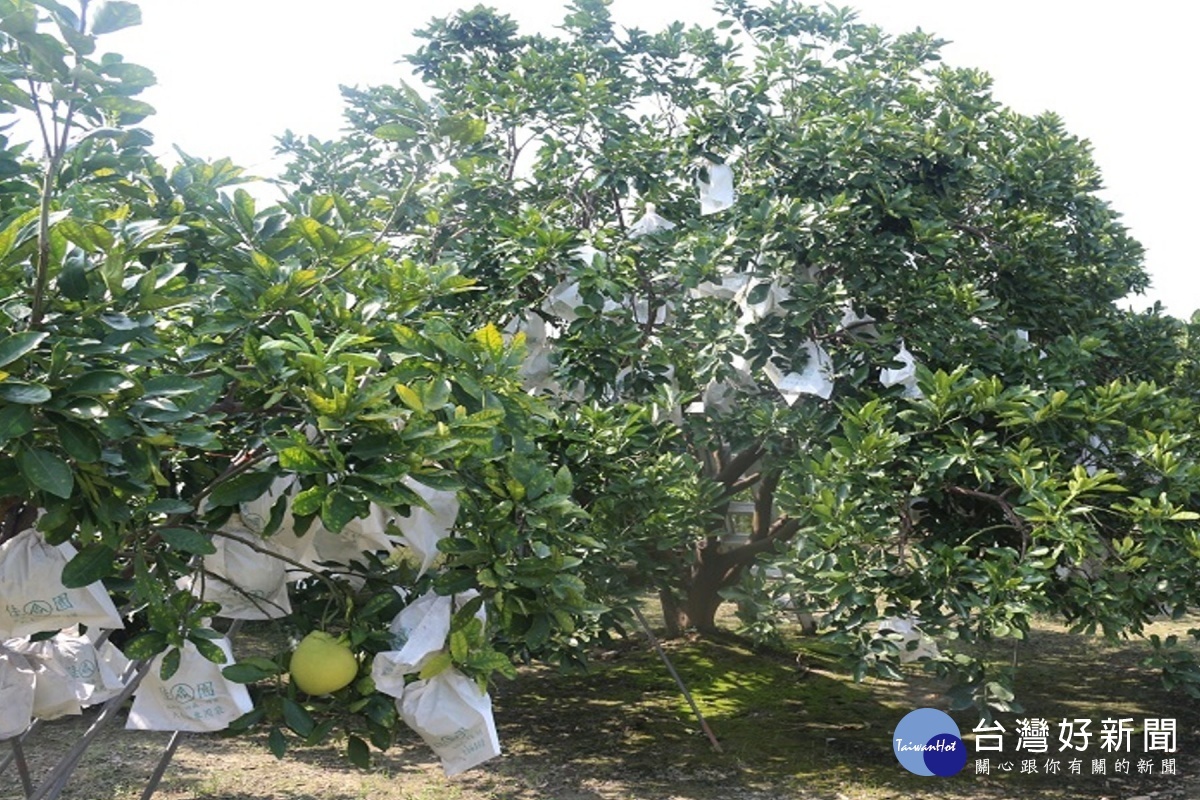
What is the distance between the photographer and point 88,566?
1.93 meters

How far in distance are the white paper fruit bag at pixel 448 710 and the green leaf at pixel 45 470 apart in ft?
2.89

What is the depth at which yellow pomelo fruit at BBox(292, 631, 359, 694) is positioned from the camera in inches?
85.2

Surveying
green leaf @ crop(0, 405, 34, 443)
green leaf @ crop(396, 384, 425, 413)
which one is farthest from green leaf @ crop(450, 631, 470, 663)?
green leaf @ crop(0, 405, 34, 443)

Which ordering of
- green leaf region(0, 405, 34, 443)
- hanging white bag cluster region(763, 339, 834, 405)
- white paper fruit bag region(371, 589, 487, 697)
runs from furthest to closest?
hanging white bag cluster region(763, 339, 834, 405) → white paper fruit bag region(371, 589, 487, 697) → green leaf region(0, 405, 34, 443)

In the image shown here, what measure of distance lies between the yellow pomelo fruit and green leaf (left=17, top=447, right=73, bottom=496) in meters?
0.66

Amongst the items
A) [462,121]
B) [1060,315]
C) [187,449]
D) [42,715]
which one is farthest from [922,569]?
[42,715]

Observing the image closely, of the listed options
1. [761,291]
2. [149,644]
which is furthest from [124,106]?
[761,291]

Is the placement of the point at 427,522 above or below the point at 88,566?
above

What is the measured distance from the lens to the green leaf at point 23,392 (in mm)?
1565

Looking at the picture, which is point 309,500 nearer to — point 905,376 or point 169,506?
point 169,506

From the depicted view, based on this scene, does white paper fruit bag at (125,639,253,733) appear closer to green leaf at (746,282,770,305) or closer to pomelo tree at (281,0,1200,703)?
pomelo tree at (281,0,1200,703)

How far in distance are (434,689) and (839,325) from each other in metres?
2.20

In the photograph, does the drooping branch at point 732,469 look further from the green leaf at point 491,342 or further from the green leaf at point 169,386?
the green leaf at point 169,386

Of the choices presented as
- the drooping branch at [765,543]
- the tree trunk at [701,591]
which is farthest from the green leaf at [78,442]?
the tree trunk at [701,591]
